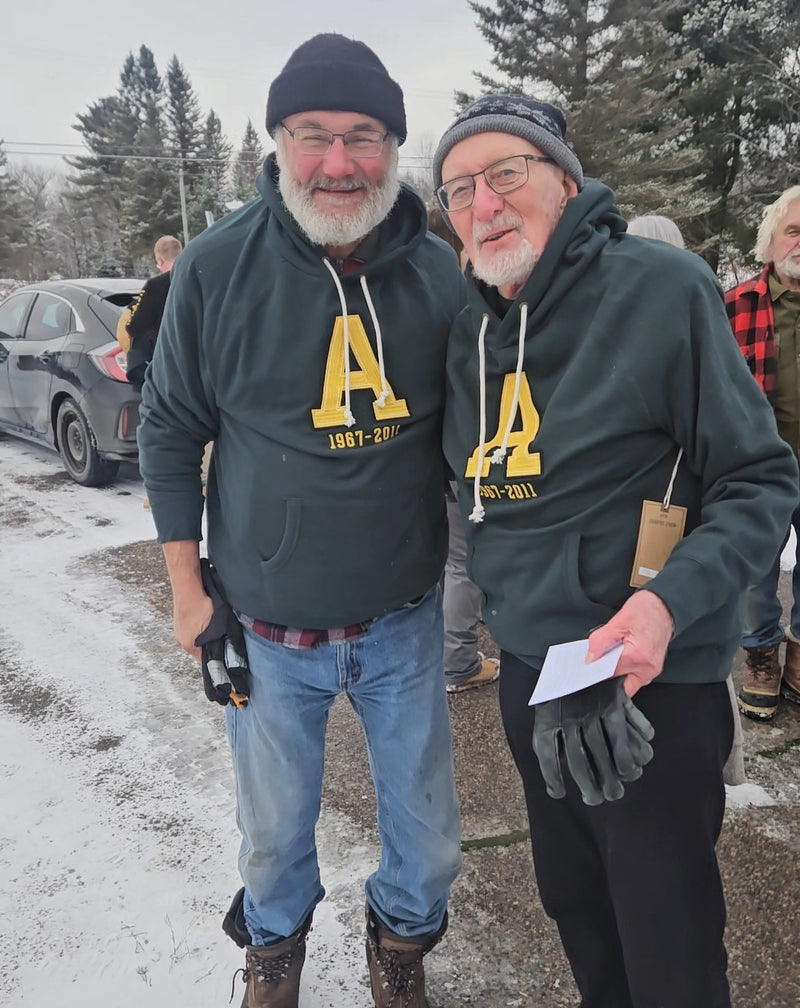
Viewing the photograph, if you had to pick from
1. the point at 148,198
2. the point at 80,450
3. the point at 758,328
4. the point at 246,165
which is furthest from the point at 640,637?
the point at 246,165

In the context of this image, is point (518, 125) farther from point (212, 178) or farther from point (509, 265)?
point (212, 178)

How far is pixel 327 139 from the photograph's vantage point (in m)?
1.62

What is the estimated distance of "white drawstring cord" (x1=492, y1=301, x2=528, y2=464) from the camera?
1407 mm

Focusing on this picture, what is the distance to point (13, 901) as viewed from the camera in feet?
7.25

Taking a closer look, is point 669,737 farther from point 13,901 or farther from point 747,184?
point 747,184

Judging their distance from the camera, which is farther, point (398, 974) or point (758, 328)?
point (758, 328)

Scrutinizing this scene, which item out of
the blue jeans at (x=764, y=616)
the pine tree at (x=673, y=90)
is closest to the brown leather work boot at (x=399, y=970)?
the blue jeans at (x=764, y=616)

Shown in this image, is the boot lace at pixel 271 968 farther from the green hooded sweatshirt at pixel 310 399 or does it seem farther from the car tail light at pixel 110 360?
the car tail light at pixel 110 360

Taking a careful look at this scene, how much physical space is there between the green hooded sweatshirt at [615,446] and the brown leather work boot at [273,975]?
989 mm

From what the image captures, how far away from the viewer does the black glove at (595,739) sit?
1219mm

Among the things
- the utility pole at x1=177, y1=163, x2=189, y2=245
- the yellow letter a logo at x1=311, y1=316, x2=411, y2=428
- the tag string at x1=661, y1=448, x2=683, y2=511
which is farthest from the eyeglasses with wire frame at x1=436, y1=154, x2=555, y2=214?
the utility pole at x1=177, y1=163, x2=189, y2=245

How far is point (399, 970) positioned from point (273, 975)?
30 centimetres

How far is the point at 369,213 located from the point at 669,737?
1218mm

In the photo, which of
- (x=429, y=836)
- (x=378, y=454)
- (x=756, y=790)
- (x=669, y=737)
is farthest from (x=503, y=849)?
(x=378, y=454)
